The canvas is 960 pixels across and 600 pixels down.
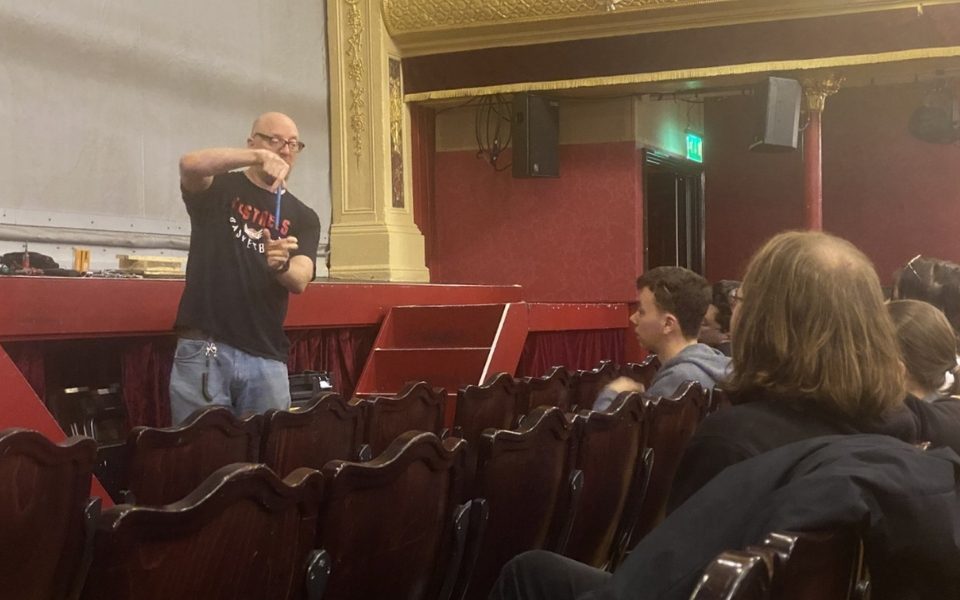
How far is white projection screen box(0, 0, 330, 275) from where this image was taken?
4680 millimetres

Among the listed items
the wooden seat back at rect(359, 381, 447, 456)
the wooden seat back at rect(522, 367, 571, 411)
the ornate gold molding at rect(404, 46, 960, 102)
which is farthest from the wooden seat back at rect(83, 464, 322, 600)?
the ornate gold molding at rect(404, 46, 960, 102)

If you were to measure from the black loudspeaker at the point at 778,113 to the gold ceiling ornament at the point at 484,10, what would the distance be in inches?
27.6

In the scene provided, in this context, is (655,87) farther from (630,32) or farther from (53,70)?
(53,70)

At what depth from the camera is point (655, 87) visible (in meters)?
6.98

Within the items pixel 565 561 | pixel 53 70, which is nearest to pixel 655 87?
pixel 53 70

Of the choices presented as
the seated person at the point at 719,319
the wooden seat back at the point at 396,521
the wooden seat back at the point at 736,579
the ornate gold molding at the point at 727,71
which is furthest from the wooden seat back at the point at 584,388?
the ornate gold molding at the point at 727,71

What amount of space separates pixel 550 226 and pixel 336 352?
3.29 metres

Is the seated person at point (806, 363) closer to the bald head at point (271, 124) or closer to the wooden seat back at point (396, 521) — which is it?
the wooden seat back at point (396, 521)

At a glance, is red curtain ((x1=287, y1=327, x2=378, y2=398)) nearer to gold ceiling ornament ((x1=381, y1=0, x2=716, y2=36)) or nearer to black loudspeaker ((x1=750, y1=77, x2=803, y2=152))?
gold ceiling ornament ((x1=381, y1=0, x2=716, y2=36))

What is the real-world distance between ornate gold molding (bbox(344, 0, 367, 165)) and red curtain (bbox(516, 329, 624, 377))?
1836 mm

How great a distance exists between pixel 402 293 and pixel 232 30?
195 centimetres

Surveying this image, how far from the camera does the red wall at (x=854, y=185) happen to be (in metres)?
8.87

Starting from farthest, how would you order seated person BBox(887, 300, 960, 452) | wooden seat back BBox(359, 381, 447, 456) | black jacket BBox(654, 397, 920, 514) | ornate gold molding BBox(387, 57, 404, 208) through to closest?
ornate gold molding BBox(387, 57, 404, 208) < wooden seat back BBox(359, 381, 447, 456) < seated person BBox(887, 300, 960, 452) < black jacket BBox(654, 397, 920, 514)

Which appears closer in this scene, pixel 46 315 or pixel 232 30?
pixel 46 315
